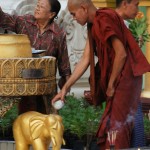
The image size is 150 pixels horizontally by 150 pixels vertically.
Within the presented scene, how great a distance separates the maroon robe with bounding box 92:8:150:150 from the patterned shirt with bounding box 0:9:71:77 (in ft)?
2.92

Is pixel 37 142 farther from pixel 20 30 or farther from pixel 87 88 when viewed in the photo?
pixel 87 88

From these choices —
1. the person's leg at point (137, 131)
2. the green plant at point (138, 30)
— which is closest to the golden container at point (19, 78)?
the person's leg at point (137, 131)

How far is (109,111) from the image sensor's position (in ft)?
25.2

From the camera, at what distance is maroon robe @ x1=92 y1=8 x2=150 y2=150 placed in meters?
7.58

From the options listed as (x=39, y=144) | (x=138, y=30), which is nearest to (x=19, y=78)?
(x=39, y=144)

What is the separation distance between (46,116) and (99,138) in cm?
60

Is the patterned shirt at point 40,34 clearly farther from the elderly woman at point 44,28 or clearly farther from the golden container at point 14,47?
the golden container at point 14,47

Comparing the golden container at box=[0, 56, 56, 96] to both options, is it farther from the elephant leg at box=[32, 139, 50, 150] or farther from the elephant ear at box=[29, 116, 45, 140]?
the elephant leg at box=[32, 139, 50, 150]

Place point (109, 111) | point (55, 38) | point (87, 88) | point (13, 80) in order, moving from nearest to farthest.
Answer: point (13, 80) → point (109, 111) → point (55, 38) → point (87, 88)

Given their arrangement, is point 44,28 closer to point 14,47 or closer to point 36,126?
point 14,47

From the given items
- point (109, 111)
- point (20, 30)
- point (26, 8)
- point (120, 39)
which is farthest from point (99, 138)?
point (26, 8)

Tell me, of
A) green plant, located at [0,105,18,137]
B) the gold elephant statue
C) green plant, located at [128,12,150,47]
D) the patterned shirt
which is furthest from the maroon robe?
green plant, located at [128,12,150,47]

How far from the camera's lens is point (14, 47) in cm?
731

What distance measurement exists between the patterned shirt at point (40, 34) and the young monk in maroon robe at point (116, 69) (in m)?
0.85
